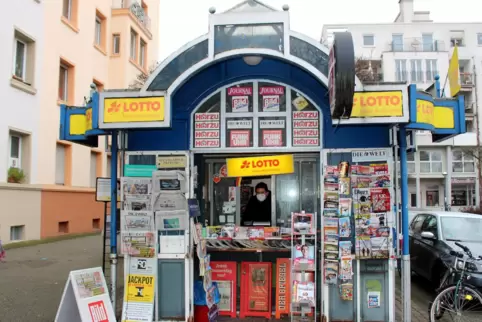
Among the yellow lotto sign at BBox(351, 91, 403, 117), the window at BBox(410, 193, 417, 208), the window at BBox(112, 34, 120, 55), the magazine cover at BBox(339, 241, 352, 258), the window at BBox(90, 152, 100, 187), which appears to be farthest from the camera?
the window at BBox(410, 193, 417, 208)

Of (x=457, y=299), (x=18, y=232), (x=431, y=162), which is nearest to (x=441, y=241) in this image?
(x=457, y=299)

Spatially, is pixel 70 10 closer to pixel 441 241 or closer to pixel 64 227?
pixel 64 227

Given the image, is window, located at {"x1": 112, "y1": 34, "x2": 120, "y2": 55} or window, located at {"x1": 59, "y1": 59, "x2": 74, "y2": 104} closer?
window, located at {"x1": 59, "y1": 59, "x2": 74, "y2": 104}

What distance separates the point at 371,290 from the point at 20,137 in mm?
12800

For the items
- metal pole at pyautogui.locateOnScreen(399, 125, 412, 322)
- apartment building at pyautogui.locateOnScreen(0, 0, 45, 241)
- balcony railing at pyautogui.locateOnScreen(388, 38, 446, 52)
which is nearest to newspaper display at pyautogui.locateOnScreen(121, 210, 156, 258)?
metal pole at pyautogui.locateOnScreen(399, 125, 412, 322)

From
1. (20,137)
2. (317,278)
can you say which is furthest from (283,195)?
(20,137)

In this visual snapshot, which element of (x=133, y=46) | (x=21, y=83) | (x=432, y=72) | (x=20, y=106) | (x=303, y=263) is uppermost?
(x=432, y=72)

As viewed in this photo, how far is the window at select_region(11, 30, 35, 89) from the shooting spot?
1439 centimetres

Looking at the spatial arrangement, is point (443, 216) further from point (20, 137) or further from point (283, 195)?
point (20, 137)

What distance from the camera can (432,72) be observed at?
40219mm

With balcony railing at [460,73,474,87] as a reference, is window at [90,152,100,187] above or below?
below

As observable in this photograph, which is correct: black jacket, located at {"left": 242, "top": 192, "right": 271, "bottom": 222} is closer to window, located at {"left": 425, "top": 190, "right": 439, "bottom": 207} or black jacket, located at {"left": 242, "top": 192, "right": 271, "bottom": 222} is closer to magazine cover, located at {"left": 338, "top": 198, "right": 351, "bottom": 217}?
magazine cover, located at {"left": 338, "top": 198, "right": 351, "bottom": 217}

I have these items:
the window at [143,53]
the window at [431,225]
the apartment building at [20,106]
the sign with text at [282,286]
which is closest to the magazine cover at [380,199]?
the sign with text at [282,286]

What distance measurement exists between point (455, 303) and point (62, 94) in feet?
52.1
